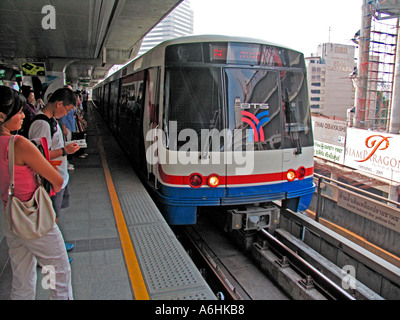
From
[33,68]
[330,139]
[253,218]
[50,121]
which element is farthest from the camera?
[330,139]

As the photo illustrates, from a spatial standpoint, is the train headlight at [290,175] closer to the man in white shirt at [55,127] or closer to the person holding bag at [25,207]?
the man in white shirt at [55,127]

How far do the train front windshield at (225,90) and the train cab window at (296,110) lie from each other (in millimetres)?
196

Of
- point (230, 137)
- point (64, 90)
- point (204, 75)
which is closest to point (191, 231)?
point (230, 137)

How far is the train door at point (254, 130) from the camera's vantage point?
17.0 feet

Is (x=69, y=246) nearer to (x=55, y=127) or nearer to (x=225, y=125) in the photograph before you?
(x=55, y=127)

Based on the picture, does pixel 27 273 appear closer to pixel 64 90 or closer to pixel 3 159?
pixel 3 159

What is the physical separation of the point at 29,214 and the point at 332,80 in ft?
227

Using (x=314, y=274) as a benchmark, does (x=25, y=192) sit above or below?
above

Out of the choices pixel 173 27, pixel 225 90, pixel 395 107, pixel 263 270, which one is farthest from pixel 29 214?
pixel 173 27

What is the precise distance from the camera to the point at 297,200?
5.85 m

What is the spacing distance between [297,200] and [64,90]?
393 cm

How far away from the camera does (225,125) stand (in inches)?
201

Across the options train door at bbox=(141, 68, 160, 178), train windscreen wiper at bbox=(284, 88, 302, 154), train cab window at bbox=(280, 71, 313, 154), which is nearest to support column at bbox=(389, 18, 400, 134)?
train cab window at bbox=(280, 71, 313, 154)
